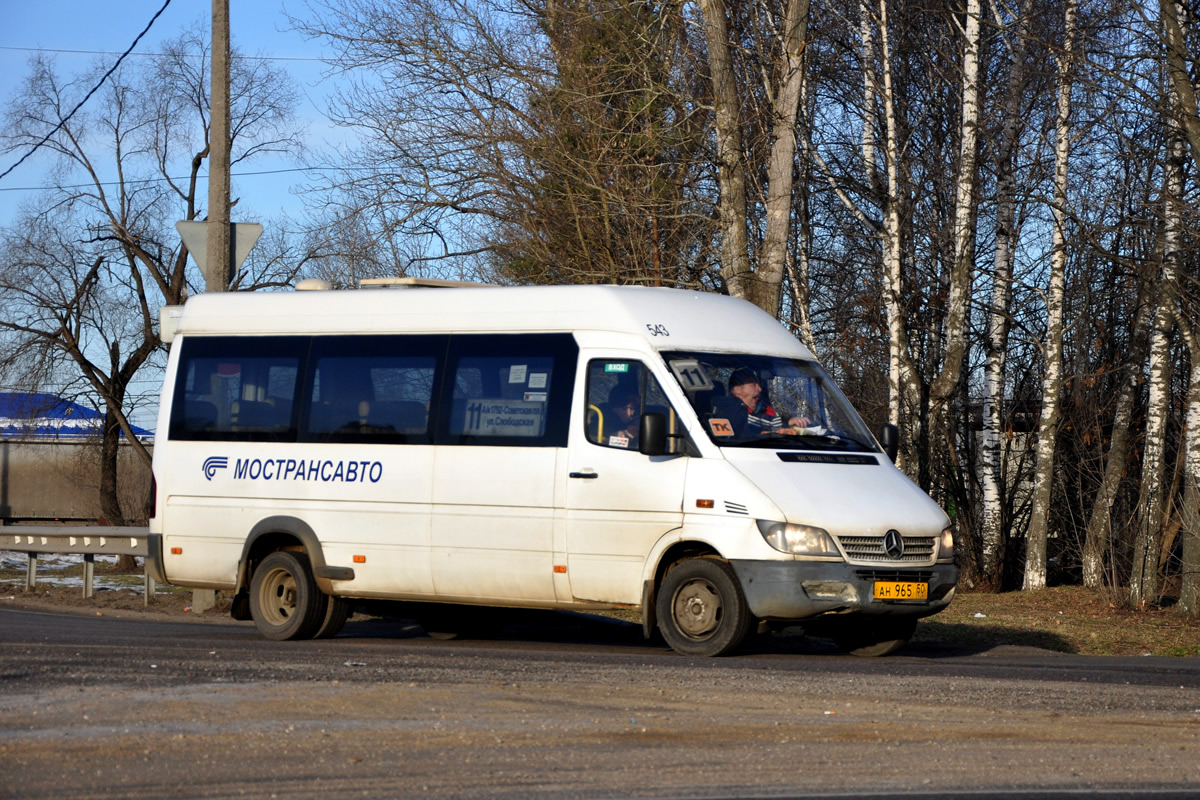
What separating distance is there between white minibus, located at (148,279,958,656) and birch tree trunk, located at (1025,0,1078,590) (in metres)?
8.12

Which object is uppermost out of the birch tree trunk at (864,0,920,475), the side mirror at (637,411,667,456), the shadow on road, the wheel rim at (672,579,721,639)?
the birch tree trunk at (864,0,920,475)

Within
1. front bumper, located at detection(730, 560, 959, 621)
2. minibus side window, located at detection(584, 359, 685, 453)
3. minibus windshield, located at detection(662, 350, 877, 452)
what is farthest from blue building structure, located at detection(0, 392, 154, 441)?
front bumper, located at detection(730, 560, 959, 621)

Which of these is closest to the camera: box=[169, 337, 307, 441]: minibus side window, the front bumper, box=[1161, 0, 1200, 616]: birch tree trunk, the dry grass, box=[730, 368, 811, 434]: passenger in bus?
the front bumper

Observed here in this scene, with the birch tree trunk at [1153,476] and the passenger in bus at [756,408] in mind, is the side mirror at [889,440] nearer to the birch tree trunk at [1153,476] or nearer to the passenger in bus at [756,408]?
the passenger in bus at [756,408]

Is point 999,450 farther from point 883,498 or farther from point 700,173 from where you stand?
point 883,498

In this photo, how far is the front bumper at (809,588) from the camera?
10391 mm

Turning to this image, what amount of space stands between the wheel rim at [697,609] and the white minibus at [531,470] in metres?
0.01

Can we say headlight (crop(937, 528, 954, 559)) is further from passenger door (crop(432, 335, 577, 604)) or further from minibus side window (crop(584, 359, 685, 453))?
passenger door (crop(432, 335, 577, 604))

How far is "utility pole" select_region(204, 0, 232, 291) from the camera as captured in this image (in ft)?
54.7

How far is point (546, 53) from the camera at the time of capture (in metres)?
20.7

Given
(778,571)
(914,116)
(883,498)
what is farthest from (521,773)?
(914,116)

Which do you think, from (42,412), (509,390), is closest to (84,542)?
(509,390)

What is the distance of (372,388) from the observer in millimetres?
12438

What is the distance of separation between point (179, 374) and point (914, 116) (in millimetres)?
15159
